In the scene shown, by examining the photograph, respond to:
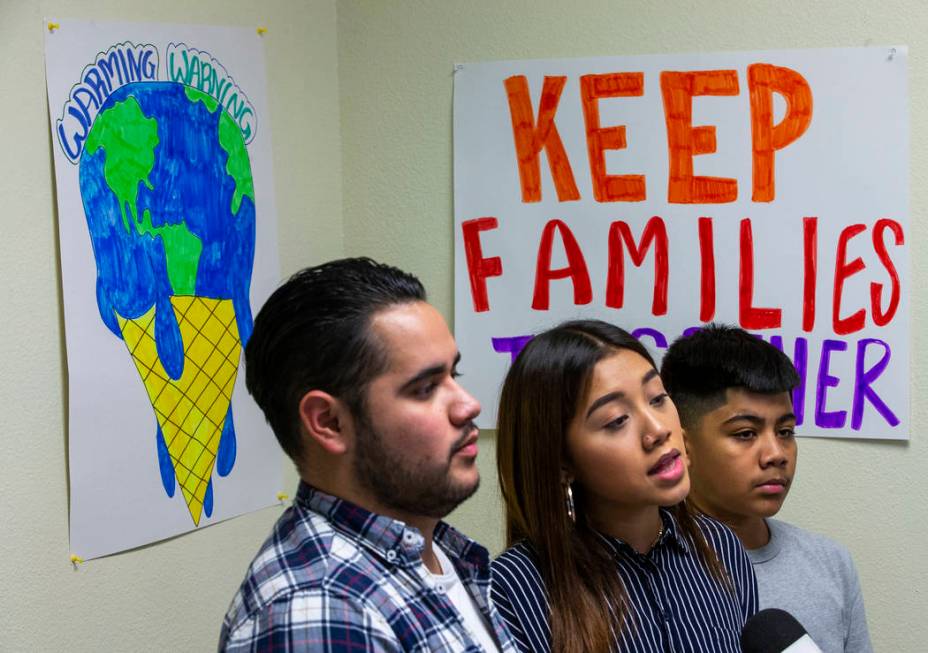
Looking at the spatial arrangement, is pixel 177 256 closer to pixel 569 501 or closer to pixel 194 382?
pixel 194 382

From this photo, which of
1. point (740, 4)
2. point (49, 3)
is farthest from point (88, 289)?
point (740, 4)

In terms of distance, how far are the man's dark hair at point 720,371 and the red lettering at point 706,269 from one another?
247mm

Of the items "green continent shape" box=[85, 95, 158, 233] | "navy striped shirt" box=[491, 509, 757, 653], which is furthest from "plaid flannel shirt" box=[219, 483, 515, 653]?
"green continent shape" box=[85, 95, 158, 233]

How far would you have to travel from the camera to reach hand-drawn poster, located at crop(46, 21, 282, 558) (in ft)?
5.08

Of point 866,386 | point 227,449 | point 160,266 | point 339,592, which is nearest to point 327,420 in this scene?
point 339,592

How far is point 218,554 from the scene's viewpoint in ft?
5.93

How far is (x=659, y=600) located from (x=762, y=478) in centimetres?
36

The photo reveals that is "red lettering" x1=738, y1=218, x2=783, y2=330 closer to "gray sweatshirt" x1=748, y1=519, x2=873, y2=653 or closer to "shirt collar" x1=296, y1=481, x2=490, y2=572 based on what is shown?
"gray sweatshirt" x1=748, y1=519, x2=873, y2=653

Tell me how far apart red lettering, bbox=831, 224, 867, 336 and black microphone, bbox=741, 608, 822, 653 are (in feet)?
2.66

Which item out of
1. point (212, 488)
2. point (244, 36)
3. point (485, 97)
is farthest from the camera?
point (485, 97)

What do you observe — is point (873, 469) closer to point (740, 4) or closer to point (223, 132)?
point (740, 4)

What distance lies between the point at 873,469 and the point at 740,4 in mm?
854

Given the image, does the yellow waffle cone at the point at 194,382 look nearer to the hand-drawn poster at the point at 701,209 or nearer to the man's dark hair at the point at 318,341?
the hand-drawn poster at the point at 701,209

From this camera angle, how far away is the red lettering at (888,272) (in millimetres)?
1873
